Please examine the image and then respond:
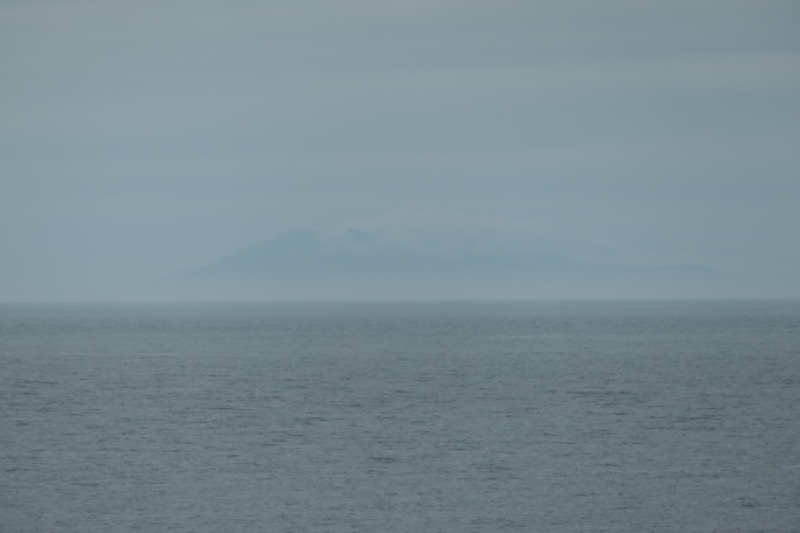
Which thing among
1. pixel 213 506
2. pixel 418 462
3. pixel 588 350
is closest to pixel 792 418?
pixel 418 462

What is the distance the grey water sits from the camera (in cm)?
3994

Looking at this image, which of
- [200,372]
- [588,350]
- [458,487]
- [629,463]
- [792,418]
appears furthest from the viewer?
[588,350]

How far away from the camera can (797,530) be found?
3744cm

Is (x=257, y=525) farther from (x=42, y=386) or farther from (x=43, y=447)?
(x=42, y=386)

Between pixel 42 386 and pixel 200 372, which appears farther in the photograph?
pixel 200 372

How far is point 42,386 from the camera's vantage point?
83.7m

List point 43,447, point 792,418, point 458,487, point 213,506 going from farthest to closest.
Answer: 1. point 792,418
2. point 43,447
3. point 458,487
4. point 213,506

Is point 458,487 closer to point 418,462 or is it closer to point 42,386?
point 418,462

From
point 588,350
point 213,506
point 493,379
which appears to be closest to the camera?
point 213,506

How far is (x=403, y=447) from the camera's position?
2105 inches

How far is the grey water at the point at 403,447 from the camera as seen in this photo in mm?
39938

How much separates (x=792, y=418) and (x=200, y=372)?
Answer: 179 ft

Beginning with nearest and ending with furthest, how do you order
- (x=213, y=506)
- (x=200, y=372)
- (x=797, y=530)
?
1. (x=797, y=530)
2. (x=213, y=506)
3. (x=200, y=372)

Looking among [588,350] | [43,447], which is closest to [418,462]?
[43,447]
